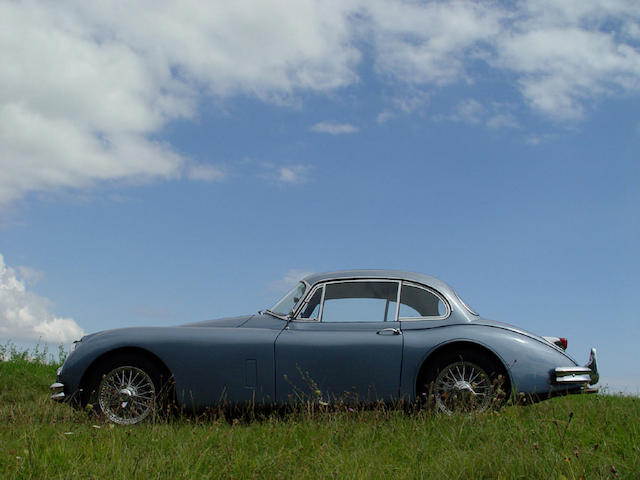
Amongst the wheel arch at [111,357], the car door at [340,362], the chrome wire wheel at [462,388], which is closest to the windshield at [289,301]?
the car door at [340,362]

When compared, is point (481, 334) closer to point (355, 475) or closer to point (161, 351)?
point (355, 475)

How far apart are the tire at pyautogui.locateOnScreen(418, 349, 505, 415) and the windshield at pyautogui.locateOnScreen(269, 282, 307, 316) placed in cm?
177

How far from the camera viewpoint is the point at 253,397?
6.74 m

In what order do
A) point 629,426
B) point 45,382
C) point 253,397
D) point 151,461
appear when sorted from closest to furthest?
point 151,461 < point 629,426 < point 253,397 < point 45,382

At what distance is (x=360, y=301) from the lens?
736 centimetres

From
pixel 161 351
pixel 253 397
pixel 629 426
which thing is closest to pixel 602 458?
pixel 629 426

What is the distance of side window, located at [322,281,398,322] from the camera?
7.23m

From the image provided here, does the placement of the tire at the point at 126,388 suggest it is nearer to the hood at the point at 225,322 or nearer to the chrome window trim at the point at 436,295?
the hood at the point at 225,322

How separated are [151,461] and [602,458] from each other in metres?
3.48

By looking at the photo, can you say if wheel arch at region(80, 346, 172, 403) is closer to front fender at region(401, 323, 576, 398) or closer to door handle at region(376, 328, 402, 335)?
door handle at region(376, 328, 402, 335)

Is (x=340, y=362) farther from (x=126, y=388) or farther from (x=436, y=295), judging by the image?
(x=126, y=388)

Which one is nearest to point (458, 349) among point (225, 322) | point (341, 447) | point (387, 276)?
point (387, 276)

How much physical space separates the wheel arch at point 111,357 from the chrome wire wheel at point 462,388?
3032 millimetres

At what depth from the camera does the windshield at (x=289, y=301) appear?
7.54m
